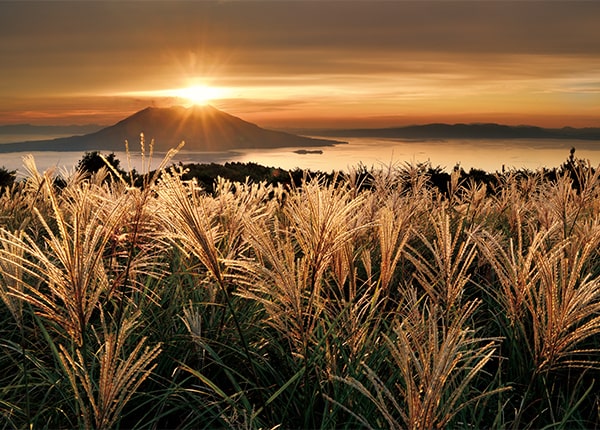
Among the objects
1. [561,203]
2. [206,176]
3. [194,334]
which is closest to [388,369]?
[194,334]

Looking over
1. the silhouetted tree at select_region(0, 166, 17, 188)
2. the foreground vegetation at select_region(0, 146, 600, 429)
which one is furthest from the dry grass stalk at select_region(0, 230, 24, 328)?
the silhouetted tree at select_region(0, 166, 17, 188)

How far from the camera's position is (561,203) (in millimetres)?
5793

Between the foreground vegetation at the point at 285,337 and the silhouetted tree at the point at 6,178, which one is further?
the silhouetted tree at the point at 6,178

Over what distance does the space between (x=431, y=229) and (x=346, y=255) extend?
328cm

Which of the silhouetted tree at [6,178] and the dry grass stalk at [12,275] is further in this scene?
the silhouetted tree at [6,178]

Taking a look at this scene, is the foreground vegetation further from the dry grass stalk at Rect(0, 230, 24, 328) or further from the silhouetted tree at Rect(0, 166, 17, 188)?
the silhouetted tree at Rect(0, 166, 17, 188)

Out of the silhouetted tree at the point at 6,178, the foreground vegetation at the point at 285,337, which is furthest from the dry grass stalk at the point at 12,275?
the silhouetted tree at the point at 6,178

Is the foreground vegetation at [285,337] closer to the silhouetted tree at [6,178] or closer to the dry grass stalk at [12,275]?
the dry grass stalk at [12,275]

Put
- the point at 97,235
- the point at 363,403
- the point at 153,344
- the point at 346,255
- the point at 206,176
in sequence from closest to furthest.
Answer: the point at 97,235 < the point at 363,403 < the point at 346,255 < the point at 153,344 < the point at 206,176

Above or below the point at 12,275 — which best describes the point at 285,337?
below

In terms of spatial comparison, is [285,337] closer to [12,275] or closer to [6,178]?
[12,275]

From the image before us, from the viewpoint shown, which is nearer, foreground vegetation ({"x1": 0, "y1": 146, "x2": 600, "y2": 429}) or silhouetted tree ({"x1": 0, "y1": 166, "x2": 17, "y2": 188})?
foreground vegetation ({"x1": 0, "y1": 146, "x2": 600, "y2": 429})

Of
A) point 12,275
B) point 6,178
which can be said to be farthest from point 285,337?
point 6,178

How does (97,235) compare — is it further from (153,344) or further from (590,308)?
(590,308)
